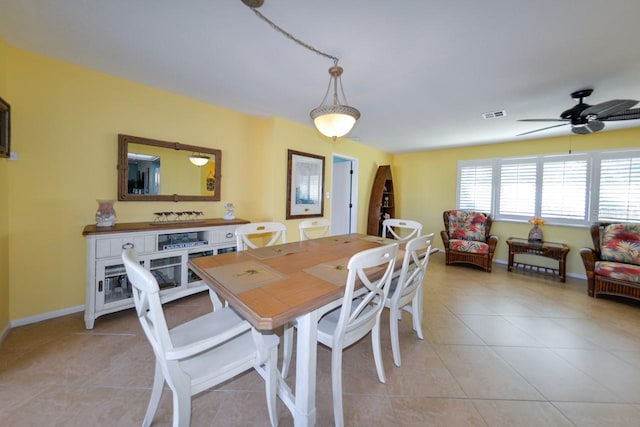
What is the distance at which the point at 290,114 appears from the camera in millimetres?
3377

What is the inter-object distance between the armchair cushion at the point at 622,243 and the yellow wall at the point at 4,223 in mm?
6481

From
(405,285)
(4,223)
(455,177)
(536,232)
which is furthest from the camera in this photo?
(455,177)

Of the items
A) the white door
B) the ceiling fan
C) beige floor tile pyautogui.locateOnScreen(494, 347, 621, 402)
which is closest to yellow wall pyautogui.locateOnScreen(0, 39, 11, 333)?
beige floor tile pyautogui.locateOnScreen(494, 347, 621, 402)

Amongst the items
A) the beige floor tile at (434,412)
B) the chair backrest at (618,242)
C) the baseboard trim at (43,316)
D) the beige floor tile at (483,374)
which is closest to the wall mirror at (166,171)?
the baseboard trim at (43,316)

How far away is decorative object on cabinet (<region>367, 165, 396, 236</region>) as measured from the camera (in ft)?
17.4

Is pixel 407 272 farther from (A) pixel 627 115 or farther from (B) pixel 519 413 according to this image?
(A) pixel 627 115

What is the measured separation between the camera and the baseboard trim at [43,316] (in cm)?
214

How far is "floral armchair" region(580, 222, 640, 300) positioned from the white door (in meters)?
3.50

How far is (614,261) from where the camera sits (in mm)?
3227

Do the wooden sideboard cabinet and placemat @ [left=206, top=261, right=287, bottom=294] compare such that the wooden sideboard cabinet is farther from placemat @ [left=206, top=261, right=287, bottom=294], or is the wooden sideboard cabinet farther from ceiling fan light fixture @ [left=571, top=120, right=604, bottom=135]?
ceiling fan light fixture @ [left=571, top=120, right=604, bottom=135]

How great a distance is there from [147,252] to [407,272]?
7.90 feet

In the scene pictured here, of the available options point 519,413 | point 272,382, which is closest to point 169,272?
point 272,382

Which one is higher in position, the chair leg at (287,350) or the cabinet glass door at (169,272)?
the cabinet glass door at (169,272)

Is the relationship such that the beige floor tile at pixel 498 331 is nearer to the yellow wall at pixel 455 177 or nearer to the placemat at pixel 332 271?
the placemat at pixel 332 271
